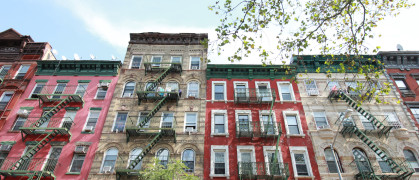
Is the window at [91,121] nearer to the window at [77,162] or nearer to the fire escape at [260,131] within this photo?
the window at [77,162]

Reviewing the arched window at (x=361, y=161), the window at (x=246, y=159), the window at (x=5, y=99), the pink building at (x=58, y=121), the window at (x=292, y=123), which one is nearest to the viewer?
the window at (x=246, y=159)

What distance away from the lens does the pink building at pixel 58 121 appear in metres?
18.8

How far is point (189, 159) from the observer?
64.4 ft

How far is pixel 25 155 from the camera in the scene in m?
18.2

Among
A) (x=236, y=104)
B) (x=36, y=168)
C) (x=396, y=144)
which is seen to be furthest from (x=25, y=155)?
(x=396, y=144)

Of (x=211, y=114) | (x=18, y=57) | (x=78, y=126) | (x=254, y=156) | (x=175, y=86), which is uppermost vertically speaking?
(x=18, y=57)

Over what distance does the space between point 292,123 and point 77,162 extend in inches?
637

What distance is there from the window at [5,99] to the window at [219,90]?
17.4m

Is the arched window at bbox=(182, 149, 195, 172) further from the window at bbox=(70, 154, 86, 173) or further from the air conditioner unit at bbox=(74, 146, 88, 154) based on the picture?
the window at bbox=(70, 154, 86, 173)

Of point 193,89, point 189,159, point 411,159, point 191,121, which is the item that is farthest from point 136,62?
point 411,159

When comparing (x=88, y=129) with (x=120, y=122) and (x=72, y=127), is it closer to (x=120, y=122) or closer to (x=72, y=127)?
(x=72, y=127)

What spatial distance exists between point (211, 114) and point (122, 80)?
8747 mm

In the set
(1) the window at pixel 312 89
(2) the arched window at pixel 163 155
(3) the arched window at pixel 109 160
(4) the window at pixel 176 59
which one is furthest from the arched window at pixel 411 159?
(3) the arched window at pixel 109 160

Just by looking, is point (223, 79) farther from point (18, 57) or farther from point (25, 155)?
point (18, 57)
